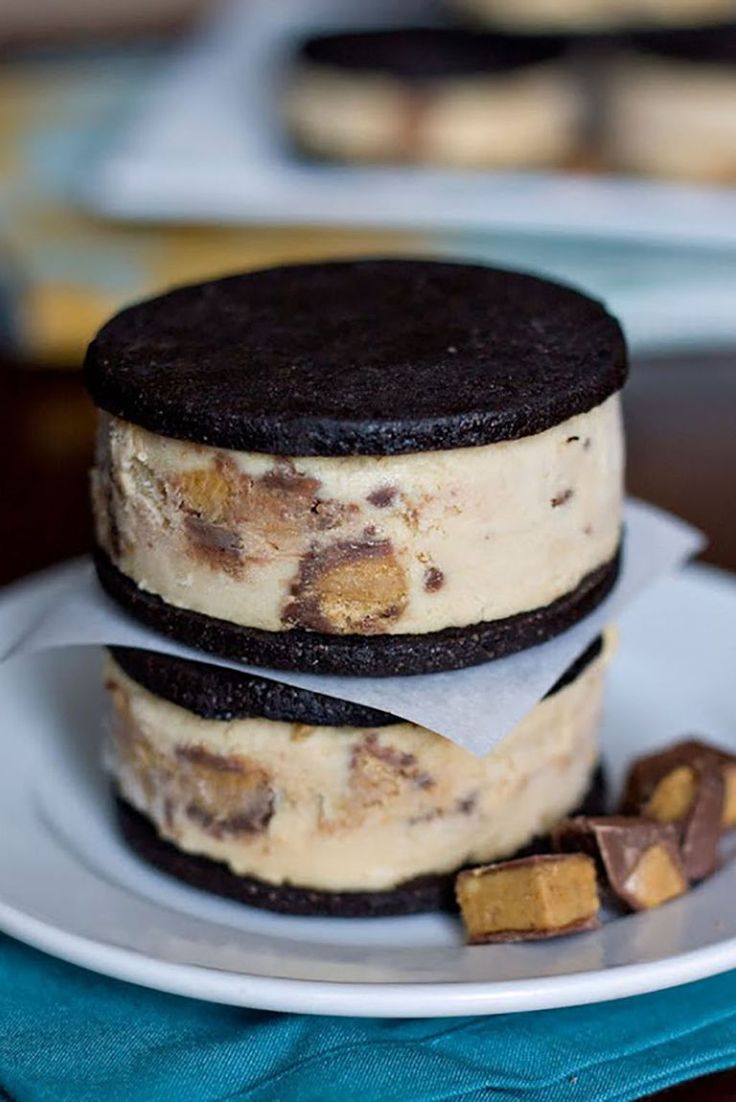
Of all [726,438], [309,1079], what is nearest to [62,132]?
[726,438]

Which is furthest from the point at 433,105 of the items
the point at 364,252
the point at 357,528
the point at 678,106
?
→ the point at 357,528

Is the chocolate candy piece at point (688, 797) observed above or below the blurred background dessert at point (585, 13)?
below

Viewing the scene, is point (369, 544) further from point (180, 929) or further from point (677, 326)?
point (677, 326)

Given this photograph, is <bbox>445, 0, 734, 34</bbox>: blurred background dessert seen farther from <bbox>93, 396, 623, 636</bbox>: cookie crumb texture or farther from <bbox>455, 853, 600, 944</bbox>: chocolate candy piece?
<bbox>455, 853, 600, 944</bbox>: chocolate candy piece

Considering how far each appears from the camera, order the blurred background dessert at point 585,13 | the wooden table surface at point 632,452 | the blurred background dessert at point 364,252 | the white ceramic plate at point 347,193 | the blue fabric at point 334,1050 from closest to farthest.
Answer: the blue fabric at point 334,1050
the wooden table surface at point 632,452
the blurred background dessert at point 364,252
the white ceramic plate at point 347,193
the blurred background dessert at point 585,13

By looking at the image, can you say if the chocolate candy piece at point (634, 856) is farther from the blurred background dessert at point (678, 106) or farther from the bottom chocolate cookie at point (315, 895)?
the blurred background dessert at point (678, 106)

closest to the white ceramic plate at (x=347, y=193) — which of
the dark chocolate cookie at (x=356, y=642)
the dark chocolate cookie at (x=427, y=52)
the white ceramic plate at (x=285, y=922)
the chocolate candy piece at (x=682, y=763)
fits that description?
the dark chocolate cookie at (x=427, y=52)
